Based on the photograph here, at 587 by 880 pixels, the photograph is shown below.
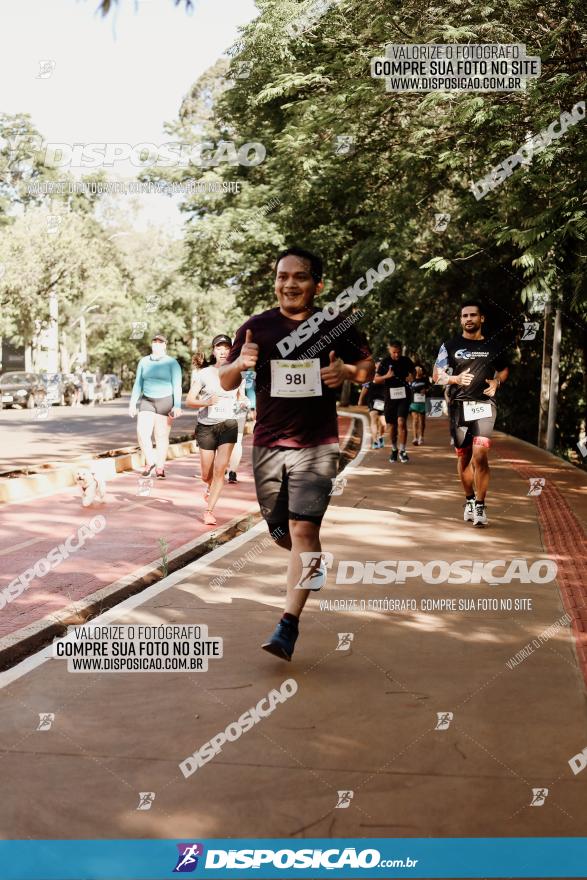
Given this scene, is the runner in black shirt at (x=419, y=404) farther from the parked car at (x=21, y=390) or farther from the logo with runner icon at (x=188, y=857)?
the parked car at (x=21, y=390)

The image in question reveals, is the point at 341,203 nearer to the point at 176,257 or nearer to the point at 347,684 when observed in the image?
the point at 347,684

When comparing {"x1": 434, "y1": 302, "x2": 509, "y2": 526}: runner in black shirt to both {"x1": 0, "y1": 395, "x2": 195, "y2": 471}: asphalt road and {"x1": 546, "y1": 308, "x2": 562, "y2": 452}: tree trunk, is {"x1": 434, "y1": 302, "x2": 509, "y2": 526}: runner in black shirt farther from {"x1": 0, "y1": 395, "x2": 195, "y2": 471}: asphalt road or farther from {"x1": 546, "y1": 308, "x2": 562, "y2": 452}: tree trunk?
{"x1": 546, "y1": 308, "x2": 562, "y2": 452}: tree trunk

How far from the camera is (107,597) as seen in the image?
6.97 m

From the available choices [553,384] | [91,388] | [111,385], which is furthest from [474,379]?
[111,385]

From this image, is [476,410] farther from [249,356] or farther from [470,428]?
[249,356]

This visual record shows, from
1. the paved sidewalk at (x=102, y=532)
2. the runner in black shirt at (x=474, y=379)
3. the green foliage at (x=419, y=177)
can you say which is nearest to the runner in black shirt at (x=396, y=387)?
the green foliage at (x=419, y=177)

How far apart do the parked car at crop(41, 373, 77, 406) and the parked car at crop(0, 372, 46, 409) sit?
0.48 m

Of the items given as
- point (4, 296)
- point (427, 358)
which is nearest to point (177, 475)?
point (427, 358)

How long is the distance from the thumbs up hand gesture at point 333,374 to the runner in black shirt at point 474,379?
4302 millimetres

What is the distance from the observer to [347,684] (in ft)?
16.9

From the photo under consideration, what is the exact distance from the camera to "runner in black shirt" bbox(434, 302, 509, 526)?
9883 millimetres

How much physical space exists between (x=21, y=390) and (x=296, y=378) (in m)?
39.6

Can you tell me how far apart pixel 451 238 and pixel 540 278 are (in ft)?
39.9

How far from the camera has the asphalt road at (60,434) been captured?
19.7 meters
